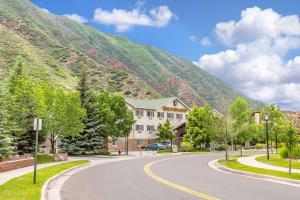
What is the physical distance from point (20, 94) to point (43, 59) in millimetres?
105311

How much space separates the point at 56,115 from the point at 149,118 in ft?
139

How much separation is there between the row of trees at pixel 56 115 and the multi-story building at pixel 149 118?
63.7 feet

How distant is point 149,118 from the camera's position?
85.1 m

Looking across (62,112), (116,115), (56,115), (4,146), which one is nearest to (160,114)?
(116,115)

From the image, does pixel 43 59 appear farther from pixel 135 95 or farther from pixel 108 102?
pixel 108 102

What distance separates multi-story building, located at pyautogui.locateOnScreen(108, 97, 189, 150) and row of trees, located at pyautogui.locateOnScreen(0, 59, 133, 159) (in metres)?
19.4

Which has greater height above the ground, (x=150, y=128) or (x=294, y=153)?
(x=150, y=128)

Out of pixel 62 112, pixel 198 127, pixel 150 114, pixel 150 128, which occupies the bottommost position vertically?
pixel 198 127

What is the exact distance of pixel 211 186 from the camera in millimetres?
19922

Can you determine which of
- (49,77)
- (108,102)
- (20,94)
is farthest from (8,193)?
(49,77)

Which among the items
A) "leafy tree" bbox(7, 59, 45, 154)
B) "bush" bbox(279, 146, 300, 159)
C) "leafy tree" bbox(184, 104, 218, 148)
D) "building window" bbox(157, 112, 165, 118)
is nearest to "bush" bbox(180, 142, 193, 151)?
"leafy tree" bbox(184, 104, 218, 148)

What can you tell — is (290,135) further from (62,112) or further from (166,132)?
(166,132)

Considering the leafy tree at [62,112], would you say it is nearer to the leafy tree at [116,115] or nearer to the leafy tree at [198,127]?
the leafy tree at [116,115]

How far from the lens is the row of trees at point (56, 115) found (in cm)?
3381
